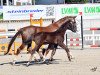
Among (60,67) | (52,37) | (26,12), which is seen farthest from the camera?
(26,12)

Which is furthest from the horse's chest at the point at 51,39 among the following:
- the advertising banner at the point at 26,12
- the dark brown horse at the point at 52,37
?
the advertising banner at the point at 26,12

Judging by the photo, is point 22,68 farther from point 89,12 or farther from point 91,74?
point 89,12

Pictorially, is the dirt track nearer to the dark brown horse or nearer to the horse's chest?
the dark brown horse

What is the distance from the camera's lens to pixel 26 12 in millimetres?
31938

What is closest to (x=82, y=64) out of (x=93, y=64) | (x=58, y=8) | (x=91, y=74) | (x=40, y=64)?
(x=93, y=64)

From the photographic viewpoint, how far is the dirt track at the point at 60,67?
1407 cm

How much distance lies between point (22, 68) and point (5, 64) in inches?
58.1

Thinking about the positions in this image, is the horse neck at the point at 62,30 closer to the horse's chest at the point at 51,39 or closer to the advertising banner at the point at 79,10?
the horse's chest at the point at 51,39

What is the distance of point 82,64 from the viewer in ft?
52.6

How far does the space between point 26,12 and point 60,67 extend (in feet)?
55.6

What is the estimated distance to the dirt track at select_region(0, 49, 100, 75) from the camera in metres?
14.1

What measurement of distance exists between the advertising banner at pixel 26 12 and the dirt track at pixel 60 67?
1236 cm

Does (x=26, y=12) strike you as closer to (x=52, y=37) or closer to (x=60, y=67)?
(x=52, y=37)

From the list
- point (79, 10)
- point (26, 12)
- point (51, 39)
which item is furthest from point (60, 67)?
point (26, 12)
